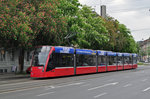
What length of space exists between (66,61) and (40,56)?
3125 mm

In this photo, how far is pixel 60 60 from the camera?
73.0 feet

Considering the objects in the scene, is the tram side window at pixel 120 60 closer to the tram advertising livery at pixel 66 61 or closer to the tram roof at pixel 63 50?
the tram advertising livery at pixel 66 61

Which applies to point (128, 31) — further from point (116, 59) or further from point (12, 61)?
point (12, 61)

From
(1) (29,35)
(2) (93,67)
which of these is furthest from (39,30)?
(2) (93,67)

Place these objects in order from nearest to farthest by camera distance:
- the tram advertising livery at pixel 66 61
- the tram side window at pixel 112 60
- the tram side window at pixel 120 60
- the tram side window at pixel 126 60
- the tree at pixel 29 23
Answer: the tree at pixel 29 23, the tram advertising livery at pixel 66 61, the tram side window at pixel 112 60, the tram side window at pixel 120 60, the tram side window at pixel 126 60

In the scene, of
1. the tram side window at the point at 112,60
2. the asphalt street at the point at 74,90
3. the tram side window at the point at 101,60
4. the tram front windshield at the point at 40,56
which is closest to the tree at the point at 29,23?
Result: the tram front windshield at the point at 40,56

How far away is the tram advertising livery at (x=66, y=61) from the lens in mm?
20703

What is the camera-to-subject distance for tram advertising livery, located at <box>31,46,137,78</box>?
20.7 metres

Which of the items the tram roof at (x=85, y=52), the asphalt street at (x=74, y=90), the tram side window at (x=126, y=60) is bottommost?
the asphalt street at (x=74, y=90)

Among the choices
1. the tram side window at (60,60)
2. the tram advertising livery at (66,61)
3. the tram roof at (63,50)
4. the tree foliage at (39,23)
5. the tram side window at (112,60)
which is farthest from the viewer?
the tram side window at (112,60)

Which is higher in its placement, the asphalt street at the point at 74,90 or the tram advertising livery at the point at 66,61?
the tram advertising livery at the point at 66,61

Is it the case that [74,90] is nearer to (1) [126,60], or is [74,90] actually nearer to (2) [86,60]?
(2) [86,60]

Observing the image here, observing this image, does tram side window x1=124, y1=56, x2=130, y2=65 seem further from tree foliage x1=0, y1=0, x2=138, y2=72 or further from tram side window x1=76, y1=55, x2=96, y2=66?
tram side window x1=76, y1=55, x2=96, y2=66

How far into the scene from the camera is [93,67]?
28875 millimetres
